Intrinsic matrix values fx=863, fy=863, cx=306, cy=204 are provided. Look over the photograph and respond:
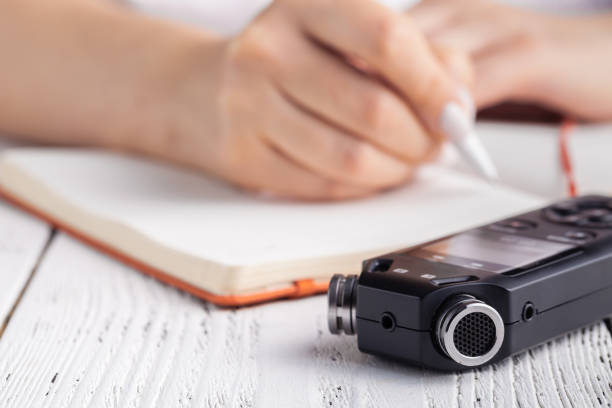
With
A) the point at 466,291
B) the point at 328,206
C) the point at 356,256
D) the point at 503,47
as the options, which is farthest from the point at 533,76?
the point at 466,291

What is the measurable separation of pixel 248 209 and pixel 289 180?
0.05 metres

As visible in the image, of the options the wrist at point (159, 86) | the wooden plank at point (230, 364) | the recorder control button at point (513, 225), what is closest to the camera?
the wooden plank at point (230, 364)

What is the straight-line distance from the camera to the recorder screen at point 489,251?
1.35 feet

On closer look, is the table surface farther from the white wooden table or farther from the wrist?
the wrist

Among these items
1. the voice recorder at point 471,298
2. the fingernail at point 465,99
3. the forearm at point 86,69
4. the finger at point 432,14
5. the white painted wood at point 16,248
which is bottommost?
the white painted wood at point 16,248

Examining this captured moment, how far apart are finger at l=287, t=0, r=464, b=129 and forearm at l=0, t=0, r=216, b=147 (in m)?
0.16

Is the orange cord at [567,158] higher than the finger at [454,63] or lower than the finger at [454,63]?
lower

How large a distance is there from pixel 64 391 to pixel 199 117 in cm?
38

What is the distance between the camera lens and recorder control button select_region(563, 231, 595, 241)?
0.45 metres

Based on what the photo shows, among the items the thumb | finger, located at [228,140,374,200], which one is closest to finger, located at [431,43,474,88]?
the thumb

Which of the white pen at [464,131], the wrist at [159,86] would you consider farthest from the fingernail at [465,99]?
the wrist at [159,86]

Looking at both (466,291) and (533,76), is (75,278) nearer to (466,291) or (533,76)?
(466,291)

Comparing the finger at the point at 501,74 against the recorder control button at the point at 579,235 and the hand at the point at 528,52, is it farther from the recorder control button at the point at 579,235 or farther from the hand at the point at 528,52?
the recorder control button at the point at 579,235

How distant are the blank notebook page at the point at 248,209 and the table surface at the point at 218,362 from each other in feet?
0.16
